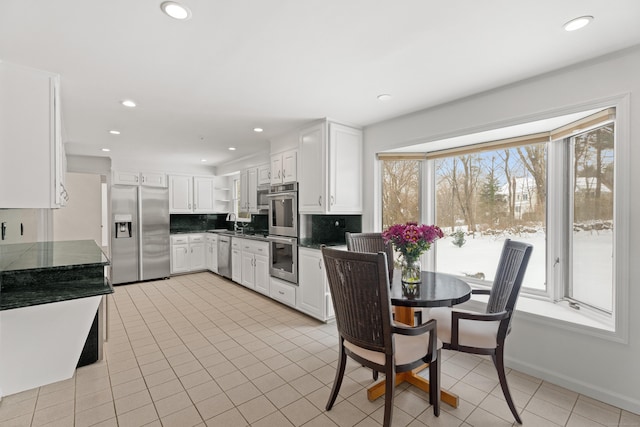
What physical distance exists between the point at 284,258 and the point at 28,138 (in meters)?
2.77

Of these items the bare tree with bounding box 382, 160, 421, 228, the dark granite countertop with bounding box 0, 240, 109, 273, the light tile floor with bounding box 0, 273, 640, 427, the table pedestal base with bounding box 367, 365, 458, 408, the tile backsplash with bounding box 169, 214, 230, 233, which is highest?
the bare tree with bounding box 382, 160, 421, 228

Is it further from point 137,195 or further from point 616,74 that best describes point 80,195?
point 616,74

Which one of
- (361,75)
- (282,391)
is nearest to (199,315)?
(282,391)

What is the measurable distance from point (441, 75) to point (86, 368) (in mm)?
3790

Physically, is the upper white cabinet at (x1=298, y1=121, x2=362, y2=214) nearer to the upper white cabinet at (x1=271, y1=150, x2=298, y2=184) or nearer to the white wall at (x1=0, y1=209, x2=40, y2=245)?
the upper white cabinet at (x1=271, y1=150, x2=298, y2=184)

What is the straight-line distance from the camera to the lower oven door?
12.6 ft

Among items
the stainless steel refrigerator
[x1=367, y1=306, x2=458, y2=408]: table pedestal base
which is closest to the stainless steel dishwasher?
the stainless steel refrigerator

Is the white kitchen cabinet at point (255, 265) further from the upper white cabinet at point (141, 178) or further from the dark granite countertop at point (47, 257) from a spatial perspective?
the upper white cabinet at point (141, 178)

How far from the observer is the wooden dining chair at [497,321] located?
1.87m

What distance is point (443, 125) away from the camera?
2.92 meters

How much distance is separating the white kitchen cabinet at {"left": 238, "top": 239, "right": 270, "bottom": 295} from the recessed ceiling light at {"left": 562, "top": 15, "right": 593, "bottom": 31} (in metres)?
3.79

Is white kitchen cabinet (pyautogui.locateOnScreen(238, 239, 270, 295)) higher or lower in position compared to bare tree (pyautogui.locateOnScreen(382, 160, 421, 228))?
lower

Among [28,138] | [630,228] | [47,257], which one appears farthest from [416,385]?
[28,138]

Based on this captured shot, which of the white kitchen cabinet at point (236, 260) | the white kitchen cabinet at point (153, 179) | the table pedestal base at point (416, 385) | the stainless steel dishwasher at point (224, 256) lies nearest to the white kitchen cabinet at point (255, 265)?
the white kitchen cabinet at point (236, 260)
